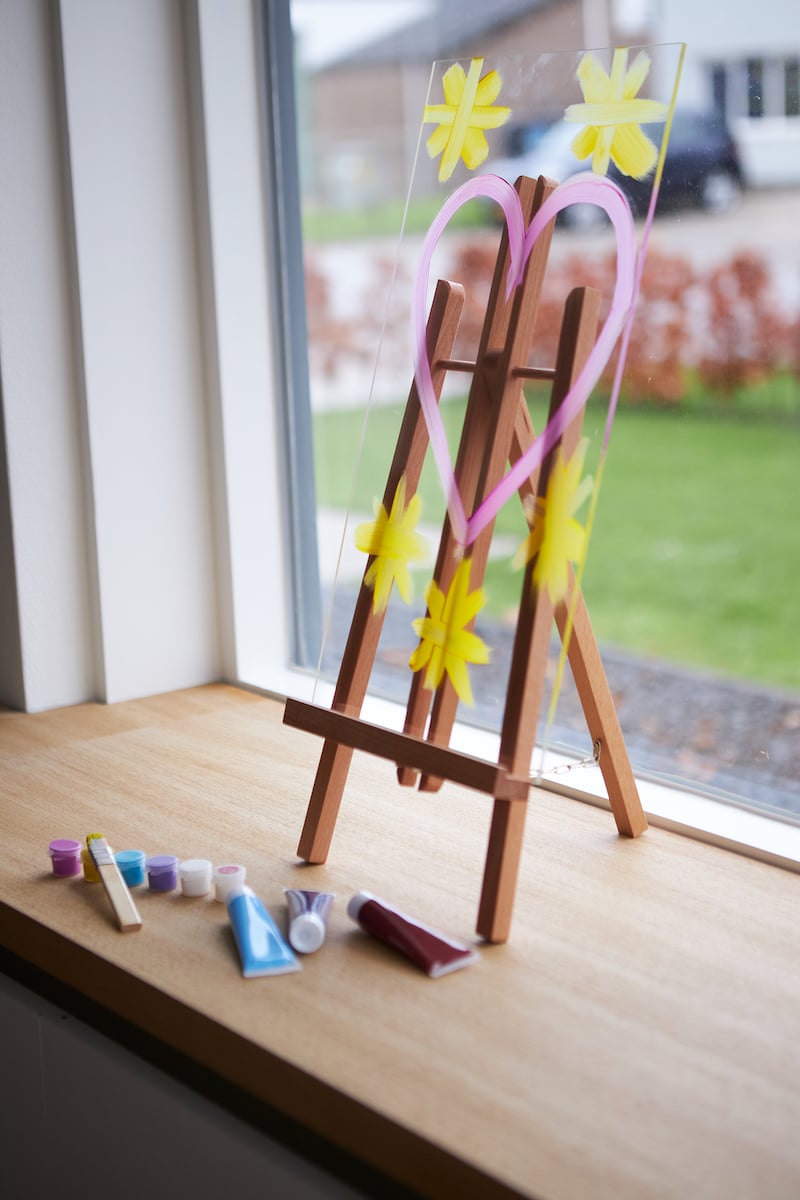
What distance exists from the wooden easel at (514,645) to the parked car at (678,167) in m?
0.07

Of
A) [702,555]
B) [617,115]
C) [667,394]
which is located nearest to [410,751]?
[617,115]

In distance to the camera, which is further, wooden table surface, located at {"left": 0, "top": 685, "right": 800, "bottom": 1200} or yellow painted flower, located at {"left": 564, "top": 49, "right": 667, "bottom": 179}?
yellow painted flower, located at {"left": 564, "top": 49, "right": 667, "bottom": 179}

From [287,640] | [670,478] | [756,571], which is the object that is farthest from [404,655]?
[756,571]

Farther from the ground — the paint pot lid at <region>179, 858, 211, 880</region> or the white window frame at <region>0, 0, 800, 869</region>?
the white window frame at <region>0, 0, 800, 869</region>

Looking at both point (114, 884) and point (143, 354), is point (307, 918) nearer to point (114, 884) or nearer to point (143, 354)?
point (114, 884)

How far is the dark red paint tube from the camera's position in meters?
1.11

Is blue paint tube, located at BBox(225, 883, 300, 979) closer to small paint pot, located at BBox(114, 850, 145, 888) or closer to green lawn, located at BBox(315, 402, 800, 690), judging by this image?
small paint pot, located at BBox(114, 850, 145, 888)

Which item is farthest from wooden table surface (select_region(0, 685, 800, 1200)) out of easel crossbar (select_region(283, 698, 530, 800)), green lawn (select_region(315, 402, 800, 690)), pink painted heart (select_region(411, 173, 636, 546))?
green lawn (select_region(315, 402, 800, 690))

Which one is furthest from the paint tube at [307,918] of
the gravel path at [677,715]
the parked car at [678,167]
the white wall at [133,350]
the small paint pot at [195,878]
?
the white wall at [133,350]

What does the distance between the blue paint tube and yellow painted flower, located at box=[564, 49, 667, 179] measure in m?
0.73

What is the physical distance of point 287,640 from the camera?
6.86 feet

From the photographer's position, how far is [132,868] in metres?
1.28

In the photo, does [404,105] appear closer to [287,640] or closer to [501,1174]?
[287,640]

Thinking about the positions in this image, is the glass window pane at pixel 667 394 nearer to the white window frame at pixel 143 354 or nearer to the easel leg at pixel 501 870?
the white window frame at pixel 143 354
